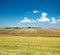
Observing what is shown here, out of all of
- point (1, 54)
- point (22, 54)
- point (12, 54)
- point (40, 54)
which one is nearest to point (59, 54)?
point (40, 54)

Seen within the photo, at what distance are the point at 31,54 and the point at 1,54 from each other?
2.87 metres

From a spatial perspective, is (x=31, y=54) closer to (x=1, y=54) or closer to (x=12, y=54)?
(x=12, y=54)

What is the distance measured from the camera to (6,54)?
1286cm

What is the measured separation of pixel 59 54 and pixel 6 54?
5.22 m

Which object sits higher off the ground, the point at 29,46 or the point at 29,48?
the point at 29,46

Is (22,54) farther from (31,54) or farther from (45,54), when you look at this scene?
(45,54)

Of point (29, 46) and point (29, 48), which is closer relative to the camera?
point (29, 48)

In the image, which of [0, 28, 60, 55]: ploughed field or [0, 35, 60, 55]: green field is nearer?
[0, 35, 60, 55]: green field

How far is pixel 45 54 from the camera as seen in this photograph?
13406mm

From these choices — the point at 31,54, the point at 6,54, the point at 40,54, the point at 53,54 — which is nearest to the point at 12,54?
the point at 6,54

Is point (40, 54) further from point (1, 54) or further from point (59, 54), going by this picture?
point (1, 54)

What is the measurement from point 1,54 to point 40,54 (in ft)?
12.4

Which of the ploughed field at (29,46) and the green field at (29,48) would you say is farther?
the ploughed field at (29,46)

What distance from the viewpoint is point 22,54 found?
1309 cm
